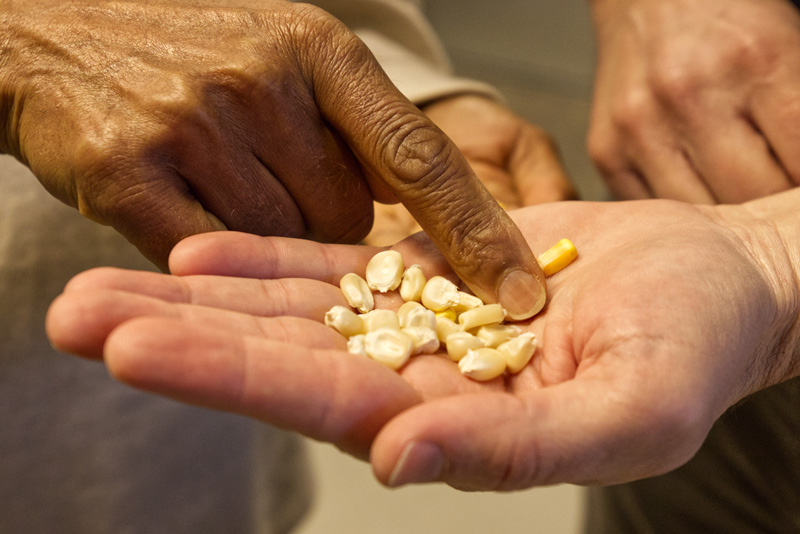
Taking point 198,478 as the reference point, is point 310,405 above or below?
above

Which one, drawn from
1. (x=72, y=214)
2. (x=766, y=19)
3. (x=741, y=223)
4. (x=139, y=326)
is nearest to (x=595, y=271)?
(x=741, y=223)

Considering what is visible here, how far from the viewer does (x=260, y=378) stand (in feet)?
1.71

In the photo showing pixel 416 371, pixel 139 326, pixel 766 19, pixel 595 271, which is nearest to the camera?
pixel 139 326

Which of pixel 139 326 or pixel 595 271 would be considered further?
pixel 595 271

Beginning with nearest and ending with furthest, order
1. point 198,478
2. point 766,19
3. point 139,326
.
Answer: point 139,326, point 766,19, point 198,478

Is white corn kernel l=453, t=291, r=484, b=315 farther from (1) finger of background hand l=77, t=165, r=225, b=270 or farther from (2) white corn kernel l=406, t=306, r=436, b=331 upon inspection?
(1) finger of background hand l=77, t=165, r=225, b=270

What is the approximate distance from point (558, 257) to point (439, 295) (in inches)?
6.7

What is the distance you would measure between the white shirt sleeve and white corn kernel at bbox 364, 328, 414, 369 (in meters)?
0.76

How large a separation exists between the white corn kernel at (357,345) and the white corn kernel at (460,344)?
0.10m

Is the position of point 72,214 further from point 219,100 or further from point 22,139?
point 219,100

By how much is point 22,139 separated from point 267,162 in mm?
313

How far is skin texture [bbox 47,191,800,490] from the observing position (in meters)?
0.52

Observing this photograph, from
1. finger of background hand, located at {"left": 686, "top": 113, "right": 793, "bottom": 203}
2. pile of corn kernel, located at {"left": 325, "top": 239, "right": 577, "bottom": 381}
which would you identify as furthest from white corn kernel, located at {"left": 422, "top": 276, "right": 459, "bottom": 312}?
finger of background hand, located at {"left": 686, "top": 113, "right": 793, "bottom": 203}

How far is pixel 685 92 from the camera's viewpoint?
3.67 ft
